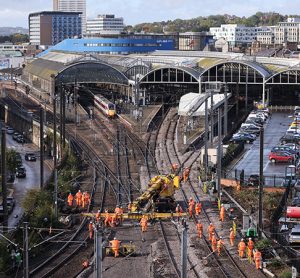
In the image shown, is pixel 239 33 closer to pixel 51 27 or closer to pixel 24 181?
pixel 51 27

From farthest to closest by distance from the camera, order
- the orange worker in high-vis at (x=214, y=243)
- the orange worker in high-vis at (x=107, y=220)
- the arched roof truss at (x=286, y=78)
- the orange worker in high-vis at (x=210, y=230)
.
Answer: the arched roof truss at (x=286, y=78) < the orange worker in high-vis at (x=107, y=220) < the orange worker in high-vis at (x=210, y=230) < the orange worker in high-vis at (x=214, y=243)

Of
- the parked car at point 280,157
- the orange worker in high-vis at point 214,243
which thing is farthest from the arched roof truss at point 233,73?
the orange worker in high-vis at point 214,243

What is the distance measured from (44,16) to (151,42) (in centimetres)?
5740

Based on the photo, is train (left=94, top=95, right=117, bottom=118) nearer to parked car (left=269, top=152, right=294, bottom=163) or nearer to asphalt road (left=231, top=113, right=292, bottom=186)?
asphalt road (left=231, top=113, right=292, bottom=186)

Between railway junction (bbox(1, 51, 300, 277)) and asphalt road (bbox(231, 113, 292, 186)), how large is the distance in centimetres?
10

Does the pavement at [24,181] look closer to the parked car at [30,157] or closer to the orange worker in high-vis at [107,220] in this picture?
the parked car at [30,157]

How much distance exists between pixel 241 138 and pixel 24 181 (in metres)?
8.72

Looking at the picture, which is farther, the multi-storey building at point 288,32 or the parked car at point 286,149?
the multi-storey building at point 288,32

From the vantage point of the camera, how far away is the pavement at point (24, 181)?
841 inches

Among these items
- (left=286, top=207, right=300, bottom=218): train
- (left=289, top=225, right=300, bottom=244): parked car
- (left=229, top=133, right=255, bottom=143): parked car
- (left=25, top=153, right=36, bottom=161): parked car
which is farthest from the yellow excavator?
(left=25, top=153, right=36, bottom=161): parked car

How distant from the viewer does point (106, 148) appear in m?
30.0

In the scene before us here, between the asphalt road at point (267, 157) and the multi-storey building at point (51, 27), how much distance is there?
312 ft

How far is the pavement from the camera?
21.4 meters

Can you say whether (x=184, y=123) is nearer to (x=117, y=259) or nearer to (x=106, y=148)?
(x=106, y=148)
